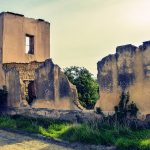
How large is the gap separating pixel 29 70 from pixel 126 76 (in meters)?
7.30

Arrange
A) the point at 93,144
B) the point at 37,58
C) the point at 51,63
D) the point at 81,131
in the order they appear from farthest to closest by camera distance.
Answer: the point at 37,58 < the point at 51,63 < the point at 81,131 < the point at 93,144

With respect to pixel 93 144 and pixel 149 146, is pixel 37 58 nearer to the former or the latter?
pixel 93 144

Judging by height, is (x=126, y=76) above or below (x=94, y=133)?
above

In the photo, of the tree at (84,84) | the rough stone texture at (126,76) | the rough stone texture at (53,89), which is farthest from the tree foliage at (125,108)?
the tree at (84,84)

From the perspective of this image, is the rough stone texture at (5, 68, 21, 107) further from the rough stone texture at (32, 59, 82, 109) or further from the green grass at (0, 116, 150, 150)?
the green grass at (0, 116, 150, 150)

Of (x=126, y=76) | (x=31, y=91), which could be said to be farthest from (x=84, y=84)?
(x=126, y=76)

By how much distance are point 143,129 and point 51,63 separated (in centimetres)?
636

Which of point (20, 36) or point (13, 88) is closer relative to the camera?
point (13, 88)

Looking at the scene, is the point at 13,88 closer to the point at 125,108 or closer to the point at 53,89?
the point at 53,89

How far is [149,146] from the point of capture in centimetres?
1091

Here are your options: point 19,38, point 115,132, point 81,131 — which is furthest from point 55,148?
point 19,38

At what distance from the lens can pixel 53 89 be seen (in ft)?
57.7

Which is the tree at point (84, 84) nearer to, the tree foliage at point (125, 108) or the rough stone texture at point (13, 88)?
the rough stone texture at point (13, 88)

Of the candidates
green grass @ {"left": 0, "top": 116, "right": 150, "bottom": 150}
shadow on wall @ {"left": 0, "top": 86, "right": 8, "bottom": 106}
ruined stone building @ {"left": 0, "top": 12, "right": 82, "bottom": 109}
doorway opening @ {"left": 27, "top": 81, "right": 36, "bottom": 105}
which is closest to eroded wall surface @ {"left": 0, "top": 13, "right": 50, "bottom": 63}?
ruined stone building @ {"left": 0, "top": 12, "right": 82, "bottom": 109}
